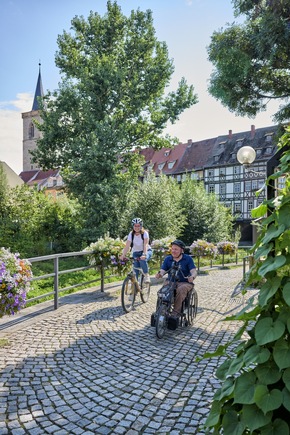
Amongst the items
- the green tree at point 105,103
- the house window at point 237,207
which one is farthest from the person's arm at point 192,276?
the house window at point 237,207

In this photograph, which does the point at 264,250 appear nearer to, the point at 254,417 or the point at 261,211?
the point at 261,211

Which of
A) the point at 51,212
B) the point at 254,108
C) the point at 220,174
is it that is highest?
the point at 220,174

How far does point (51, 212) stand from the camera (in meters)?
23.2

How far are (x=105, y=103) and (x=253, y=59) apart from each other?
15.0 meters

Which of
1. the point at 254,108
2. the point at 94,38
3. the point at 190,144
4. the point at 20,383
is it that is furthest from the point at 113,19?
the point at 190,144

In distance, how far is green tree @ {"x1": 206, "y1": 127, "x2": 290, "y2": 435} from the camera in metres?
Answer: 1.23

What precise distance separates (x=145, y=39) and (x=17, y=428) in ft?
81.9

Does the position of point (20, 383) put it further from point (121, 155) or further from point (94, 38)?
point (94, 38)

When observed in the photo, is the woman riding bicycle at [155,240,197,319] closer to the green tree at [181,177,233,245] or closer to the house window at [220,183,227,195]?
the green tree at [181,177,233,245]

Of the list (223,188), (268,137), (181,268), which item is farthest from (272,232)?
(268,137)

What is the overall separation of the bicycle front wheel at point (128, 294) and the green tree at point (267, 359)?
21.0 feet

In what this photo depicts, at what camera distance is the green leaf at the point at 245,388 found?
4.14 feet

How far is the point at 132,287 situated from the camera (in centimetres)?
815

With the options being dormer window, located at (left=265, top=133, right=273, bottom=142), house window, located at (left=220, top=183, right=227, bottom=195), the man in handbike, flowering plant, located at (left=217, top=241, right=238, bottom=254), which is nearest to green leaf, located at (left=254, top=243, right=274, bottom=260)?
the man in handbike
